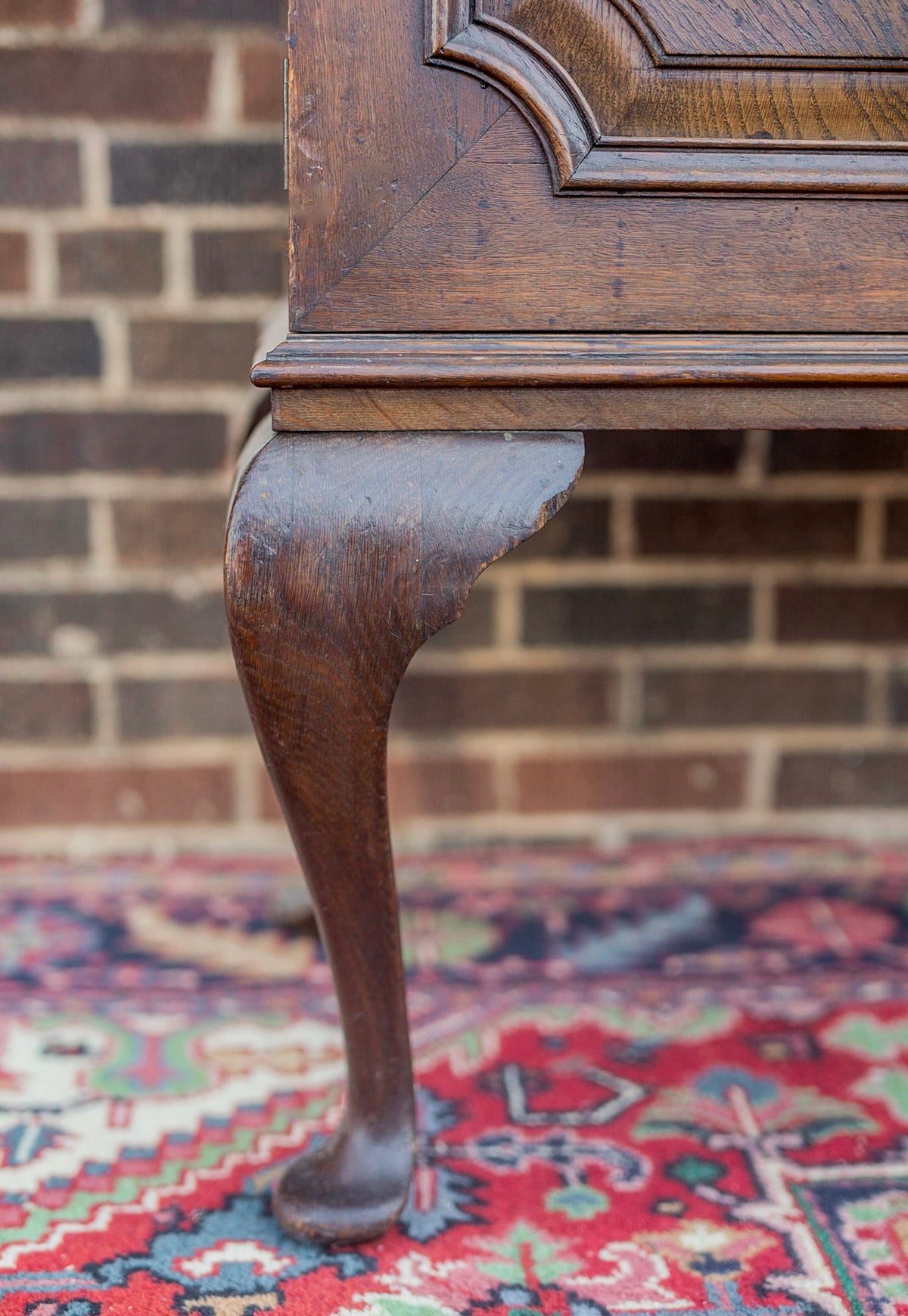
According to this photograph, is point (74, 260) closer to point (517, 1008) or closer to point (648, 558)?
point (648, 558)

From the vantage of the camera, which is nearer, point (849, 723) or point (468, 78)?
point (468, 78)

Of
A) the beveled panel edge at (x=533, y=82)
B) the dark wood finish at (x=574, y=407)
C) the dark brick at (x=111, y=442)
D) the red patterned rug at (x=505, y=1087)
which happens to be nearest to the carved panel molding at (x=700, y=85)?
the beveled panel edge at (x=533, y=82)

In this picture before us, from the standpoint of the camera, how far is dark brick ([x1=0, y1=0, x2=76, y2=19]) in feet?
3.89

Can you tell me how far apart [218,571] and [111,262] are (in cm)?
37

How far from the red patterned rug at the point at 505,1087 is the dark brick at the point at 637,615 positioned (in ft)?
0.88

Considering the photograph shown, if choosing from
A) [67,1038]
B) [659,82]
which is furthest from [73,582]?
[659,82]

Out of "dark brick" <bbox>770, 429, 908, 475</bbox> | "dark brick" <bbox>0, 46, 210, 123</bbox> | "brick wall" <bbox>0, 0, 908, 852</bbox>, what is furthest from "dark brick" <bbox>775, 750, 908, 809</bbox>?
"dark brick" <bbox>0, 46, 210, 123</bbox>

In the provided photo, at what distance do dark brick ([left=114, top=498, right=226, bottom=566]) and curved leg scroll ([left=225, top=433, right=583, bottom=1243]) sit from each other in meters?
0.68

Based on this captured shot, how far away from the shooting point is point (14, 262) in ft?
4.09

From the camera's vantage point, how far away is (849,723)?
4.58 ft

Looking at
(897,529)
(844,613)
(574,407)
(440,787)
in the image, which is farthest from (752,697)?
(574,407)

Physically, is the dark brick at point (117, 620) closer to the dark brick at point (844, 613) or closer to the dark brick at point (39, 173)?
the dark brick at point (39, 173)

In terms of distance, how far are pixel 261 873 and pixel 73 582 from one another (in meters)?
0.41

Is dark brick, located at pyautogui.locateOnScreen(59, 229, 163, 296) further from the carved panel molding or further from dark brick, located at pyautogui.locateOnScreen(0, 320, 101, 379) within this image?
the carved panel molding
